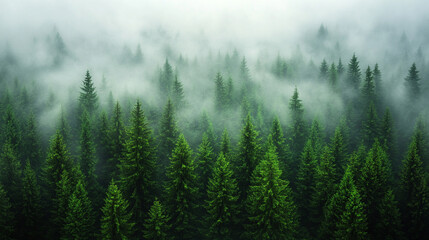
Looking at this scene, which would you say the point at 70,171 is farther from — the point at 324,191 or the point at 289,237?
the point at 324,191

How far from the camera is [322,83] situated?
83625 mm

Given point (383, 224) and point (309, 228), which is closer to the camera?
point (383, 224)

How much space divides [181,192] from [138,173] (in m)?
5.29

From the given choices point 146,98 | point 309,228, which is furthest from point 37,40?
point 309,228

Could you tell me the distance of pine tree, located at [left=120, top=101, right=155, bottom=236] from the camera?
97.1 feet

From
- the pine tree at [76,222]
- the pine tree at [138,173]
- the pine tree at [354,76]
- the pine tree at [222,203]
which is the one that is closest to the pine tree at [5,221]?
the pine tree at [76,222]

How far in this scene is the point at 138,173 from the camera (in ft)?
97.0

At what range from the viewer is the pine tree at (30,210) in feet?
102

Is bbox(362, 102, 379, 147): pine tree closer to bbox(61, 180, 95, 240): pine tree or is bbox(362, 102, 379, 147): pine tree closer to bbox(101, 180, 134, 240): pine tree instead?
bbox(101, 180, 134, 240): pine tree

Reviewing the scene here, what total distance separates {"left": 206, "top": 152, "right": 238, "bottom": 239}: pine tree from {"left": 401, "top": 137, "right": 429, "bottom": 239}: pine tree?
21.2m

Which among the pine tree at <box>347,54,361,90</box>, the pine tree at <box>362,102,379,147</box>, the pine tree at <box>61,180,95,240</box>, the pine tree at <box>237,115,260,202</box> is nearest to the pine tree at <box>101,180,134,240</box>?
the pine tree at <box>61,180,95,240</box>

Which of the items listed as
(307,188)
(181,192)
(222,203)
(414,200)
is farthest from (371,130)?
(181,192)

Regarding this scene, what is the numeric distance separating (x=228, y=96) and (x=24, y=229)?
166ft

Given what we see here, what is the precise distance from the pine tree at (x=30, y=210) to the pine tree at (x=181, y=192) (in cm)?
1607
